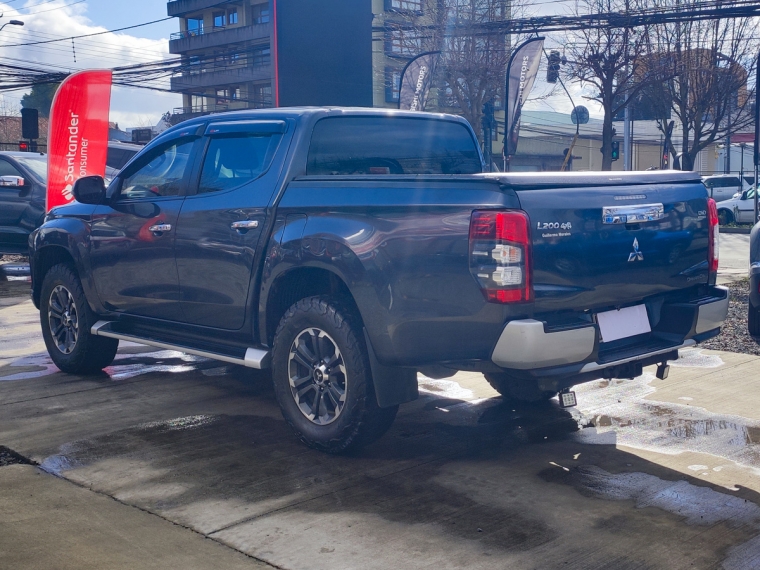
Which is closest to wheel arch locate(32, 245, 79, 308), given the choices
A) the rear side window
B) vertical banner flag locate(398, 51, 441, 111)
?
the rear side window

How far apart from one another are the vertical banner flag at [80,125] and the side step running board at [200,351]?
7.19m

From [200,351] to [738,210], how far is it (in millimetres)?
27366

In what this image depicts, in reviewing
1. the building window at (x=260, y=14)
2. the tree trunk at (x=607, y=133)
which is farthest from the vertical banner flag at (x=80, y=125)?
the building window at (x=260, y=14)

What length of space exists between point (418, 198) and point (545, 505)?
1553 millimetres

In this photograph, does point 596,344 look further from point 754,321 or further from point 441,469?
point 754,321

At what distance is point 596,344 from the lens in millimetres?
4148

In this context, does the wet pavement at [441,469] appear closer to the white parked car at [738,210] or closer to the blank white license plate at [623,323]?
the blank white license plate at [623,323]

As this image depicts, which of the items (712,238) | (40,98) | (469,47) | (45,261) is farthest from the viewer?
(40,98)

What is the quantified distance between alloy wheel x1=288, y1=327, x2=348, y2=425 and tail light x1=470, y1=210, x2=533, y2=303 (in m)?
1.01

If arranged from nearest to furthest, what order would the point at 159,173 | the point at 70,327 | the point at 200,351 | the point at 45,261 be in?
the point at 200,351, the point at 159,173, the point at 70,327, the point at 45,261

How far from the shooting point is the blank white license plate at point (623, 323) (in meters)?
4.32

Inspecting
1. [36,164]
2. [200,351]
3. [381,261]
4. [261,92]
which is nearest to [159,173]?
[200,351]

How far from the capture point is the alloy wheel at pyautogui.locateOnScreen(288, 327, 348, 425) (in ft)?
15.2

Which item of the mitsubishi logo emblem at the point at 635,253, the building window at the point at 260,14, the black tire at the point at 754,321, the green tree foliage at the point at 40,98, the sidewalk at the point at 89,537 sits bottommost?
the sidewalk at the point at 89,537
